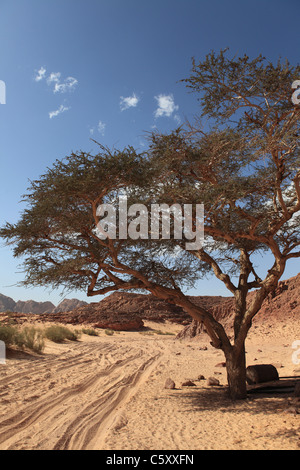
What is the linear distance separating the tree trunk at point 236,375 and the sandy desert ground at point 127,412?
0.20 meters

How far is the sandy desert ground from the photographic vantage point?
15.3 feet

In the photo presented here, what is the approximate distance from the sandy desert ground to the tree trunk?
0.20 m

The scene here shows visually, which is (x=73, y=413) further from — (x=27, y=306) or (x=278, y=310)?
(x=27, y=306)

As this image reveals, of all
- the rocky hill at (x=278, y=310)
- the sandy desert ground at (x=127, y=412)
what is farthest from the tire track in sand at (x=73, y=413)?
the rocky hill at (x=278, y=310)

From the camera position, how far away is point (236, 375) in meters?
7.30

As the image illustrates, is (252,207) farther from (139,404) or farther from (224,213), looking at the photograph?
(139,404)

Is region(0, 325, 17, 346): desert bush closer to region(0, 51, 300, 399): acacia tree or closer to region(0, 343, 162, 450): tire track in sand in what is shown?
region(0, 343, 162, 450): tire track in sand

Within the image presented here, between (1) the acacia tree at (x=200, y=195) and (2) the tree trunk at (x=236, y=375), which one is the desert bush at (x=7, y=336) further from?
(2) the tree trunk at (x=236, y=375)

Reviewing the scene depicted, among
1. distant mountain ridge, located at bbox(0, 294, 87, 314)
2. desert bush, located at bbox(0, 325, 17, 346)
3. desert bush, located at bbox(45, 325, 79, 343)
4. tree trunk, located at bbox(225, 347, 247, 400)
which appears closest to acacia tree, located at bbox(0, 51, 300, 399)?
tree trunk, located at bbox(225, 347, 247, 400)

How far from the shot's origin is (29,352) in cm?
1306

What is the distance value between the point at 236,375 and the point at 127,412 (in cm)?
259

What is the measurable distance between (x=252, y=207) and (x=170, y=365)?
320 inches

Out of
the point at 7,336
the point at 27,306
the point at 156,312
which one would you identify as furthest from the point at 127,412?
the point at 27,306
